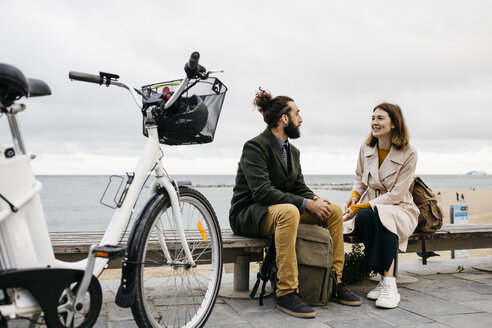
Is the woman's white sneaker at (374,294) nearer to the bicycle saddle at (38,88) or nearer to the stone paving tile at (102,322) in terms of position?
the stone paving tile at (102,322)

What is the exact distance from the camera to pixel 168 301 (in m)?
3.70

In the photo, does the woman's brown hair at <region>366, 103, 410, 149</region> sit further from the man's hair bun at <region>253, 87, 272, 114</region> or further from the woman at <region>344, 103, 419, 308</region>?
the man's hair bun at <region>253, 87, 272, 114</region>

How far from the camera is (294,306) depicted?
338 centimetres

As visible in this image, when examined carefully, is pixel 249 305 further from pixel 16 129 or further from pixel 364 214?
pixel 16 129

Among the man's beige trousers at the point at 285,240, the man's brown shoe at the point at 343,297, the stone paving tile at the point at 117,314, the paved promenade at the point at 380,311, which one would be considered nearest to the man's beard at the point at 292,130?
the man's beige trousers at the point at 285,240

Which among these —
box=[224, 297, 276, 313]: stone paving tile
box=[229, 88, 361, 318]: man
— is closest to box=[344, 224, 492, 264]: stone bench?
box=[229, 88, 361, 318]: man

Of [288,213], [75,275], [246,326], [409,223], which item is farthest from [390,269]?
[75,275]

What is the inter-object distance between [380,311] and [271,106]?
188 centimetres

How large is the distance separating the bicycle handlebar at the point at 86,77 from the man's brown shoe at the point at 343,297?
2.44 m

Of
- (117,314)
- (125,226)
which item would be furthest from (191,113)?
(117,314)

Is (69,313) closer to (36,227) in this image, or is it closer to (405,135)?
(36,227)

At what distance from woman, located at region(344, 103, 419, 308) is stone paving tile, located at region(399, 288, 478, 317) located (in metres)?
0.14

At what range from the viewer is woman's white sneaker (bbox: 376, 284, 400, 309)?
11.9 ft

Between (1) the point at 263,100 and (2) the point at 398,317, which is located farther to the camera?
(1) the point at 263,100
